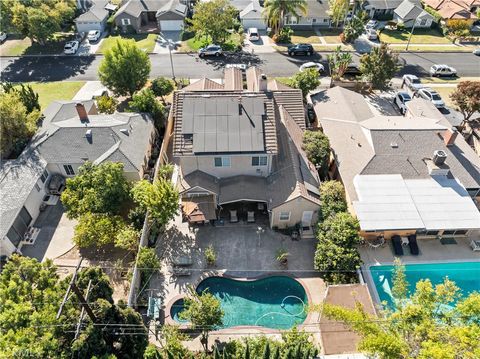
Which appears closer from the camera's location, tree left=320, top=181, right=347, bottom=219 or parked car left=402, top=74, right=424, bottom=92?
tree left=320, top=181, right=347, bottom=219

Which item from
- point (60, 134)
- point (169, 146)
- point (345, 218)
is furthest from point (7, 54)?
point (345, 218)

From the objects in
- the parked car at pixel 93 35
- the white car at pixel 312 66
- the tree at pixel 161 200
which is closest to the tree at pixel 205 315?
the tree at pixel 161 200

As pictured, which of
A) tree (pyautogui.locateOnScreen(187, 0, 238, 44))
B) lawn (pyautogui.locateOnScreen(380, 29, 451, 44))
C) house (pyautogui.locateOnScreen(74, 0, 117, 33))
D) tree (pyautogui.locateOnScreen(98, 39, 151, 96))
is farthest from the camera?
house (pyautogui.locateOnScreen(74, 0, 117, 33))

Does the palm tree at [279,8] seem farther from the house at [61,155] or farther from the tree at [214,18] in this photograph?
the house at [61,155]

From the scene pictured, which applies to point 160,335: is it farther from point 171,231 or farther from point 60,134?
point 60,134

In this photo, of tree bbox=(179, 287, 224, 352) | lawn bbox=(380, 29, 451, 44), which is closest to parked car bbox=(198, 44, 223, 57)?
lawn bbox=(380, 29, 451, 44)

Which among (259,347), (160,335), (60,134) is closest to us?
(259,347)

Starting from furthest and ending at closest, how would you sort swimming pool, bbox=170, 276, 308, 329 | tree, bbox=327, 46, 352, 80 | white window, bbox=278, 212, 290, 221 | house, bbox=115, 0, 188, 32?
house, bbox=115, 0, 188, 32 < tree, bbox=327, 46, 352, 80 < white window, bbox=278, 212, 290, 221 < swimming pool, bbox=170, 276, 308, 329

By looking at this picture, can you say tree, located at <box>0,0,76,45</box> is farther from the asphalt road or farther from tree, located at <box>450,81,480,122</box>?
tree, located at <box>450,81,480,122</box>
